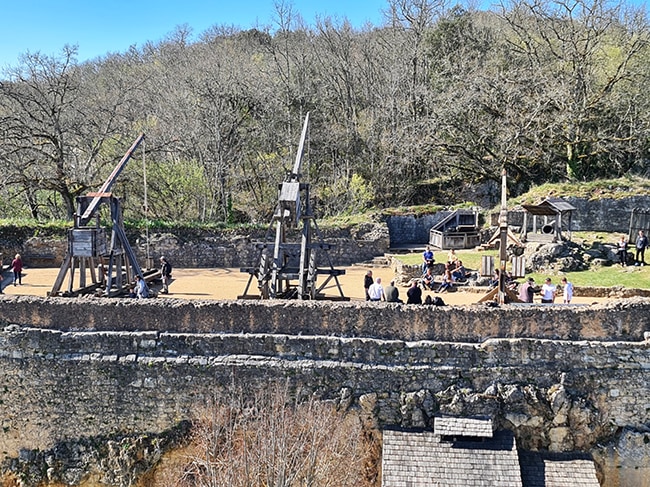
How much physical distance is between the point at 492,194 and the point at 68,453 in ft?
82.0

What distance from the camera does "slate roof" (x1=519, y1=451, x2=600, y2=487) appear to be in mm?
9125

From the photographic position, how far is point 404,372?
9.84 m

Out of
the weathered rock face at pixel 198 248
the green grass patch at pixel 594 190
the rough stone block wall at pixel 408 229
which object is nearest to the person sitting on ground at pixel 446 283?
the weathered rock face at pixel 198 248

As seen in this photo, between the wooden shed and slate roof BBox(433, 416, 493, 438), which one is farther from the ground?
the wooden shed

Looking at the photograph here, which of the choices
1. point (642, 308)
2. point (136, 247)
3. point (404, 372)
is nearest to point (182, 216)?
point (136, 247)

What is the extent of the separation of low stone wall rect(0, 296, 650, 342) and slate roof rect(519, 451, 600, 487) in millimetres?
2011

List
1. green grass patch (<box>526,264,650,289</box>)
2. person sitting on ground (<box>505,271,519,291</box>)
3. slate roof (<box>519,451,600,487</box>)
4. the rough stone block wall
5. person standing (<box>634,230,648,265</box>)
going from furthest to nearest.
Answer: the rough stone block wall
person standing (<box>634,230,648,265</box>)
green grass patch (<box>526,264,650,289</box>)
person sitting on ground (<box>505,271,519,291</box>)
slate roof (<box>519,451,600,487</box>)

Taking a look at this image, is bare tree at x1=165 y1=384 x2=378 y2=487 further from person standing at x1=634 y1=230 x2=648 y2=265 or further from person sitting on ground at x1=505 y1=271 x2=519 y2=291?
person standing at x1=634 y1=230 x2=648 y2=265

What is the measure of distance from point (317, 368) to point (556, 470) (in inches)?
167

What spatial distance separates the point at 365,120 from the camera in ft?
111

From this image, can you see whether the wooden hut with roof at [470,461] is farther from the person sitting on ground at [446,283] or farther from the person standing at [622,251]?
the person standing at [622,251]

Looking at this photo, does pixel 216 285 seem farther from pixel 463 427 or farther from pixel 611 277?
pixel 611 277

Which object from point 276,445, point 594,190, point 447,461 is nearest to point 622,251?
point 594,190

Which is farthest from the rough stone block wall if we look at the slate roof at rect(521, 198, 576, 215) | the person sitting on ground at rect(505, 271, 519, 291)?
the person sitting on ground at rect(505, 271, 519, 291)
